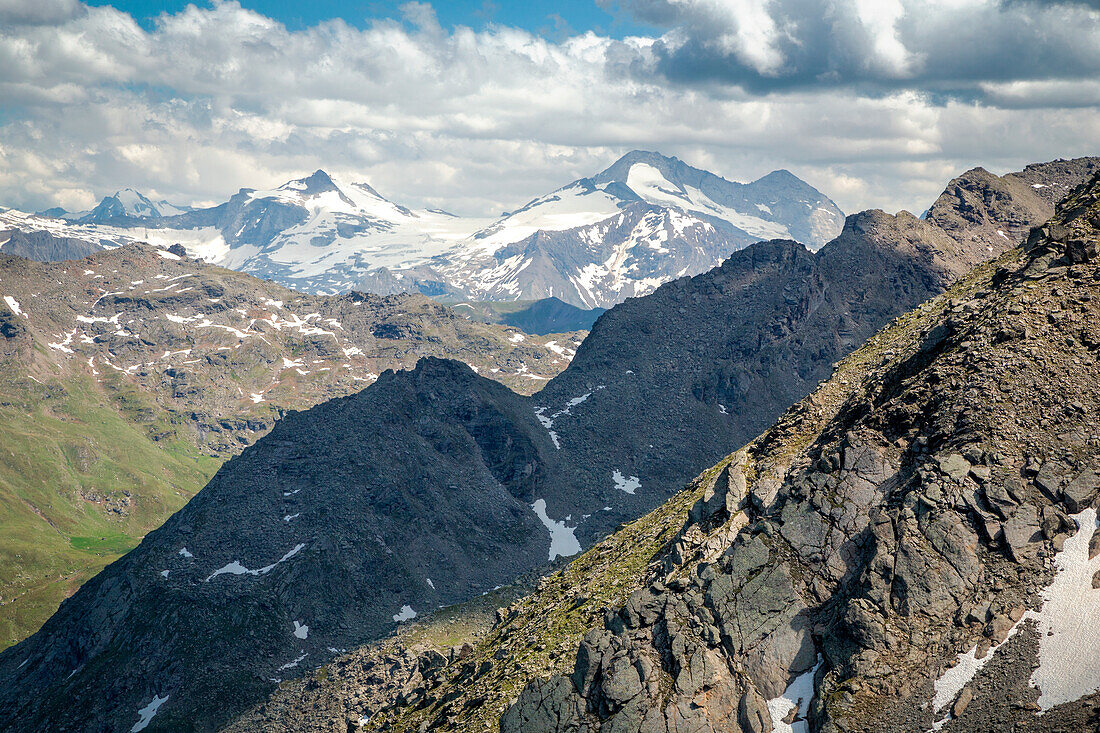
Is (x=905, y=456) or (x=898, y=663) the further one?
(x=905, y=456)

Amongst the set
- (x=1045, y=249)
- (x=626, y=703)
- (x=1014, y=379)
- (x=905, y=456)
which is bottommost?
(x=626, y=703)

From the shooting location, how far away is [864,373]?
110m

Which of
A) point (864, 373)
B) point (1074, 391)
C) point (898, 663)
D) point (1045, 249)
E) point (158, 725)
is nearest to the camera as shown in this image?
point (898, 663)

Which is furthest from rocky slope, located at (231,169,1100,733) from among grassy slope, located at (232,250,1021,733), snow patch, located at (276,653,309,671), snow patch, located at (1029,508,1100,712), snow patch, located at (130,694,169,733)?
snow patch, located at (130,694,169,733)

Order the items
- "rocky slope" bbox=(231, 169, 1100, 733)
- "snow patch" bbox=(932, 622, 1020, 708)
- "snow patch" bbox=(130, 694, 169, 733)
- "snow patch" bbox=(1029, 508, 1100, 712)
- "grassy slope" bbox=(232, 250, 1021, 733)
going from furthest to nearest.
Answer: "snow patch" bbox=(130, 694, 169, 733) < "grassy slope" bbox=(232, 250, 1021, 733) < "rocky slope" bbox=(231, 169, 1100, 733) < "snow patch" bbox=(932, 622, 1020, 708) < "snow patch" bbox=(1029, 508, 1100, 712)

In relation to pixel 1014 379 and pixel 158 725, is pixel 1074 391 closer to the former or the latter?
pixel 1014 379

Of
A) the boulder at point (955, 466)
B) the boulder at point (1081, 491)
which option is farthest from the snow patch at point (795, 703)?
the boulder at point (1081, 491)

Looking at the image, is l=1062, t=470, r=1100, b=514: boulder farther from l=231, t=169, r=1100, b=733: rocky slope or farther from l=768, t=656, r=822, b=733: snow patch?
l=768, t=656, r=822, b=733: snow patch

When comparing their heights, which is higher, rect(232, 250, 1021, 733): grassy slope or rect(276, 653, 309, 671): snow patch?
rect(232, 250, 1021, 733): grassy slope

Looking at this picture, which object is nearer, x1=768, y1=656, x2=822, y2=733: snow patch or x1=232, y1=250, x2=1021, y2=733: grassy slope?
x1=768, y1=656, x2=822, y2=733: snow patch

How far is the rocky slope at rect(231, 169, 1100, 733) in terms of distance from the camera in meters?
69.2

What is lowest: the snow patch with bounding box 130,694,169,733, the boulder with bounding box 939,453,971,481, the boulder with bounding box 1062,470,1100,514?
the snow patch with bounding box 130,694,169,733

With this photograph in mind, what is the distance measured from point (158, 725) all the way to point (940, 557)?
165235mm

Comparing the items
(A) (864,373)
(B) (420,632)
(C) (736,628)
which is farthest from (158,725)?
(A) (864,373)
